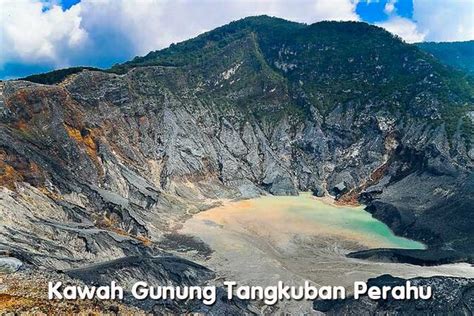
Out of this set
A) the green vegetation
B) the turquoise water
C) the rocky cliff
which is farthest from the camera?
the green vegetation

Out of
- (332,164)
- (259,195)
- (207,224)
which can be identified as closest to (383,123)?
(332,164)

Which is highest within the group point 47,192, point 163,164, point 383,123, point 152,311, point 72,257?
point 383,123

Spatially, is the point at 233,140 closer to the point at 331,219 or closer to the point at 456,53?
the point at 331,219

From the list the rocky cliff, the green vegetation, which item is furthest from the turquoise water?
the green vegetation

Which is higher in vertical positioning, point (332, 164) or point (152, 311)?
point (332, 164)

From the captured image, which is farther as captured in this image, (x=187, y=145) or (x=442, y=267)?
(x=187, y=145)

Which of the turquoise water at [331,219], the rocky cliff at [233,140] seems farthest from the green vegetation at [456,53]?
the turquoise water at [331,219]

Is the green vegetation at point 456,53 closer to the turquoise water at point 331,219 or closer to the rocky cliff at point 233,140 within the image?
the rocky cliff at point 233,140

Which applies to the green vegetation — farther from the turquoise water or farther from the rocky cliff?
the turquoise water

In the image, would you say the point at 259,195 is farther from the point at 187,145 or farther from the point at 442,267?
the point at 442,267
